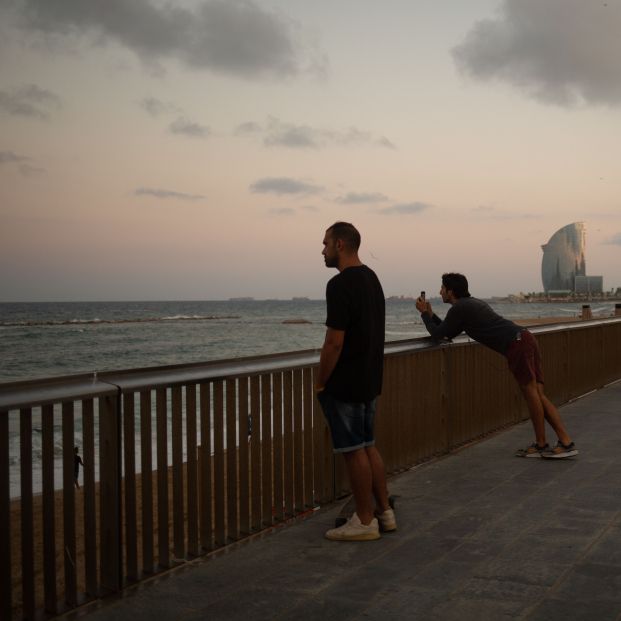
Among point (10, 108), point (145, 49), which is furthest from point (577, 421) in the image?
point (10, 108)

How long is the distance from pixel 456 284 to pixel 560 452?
61.7 inches

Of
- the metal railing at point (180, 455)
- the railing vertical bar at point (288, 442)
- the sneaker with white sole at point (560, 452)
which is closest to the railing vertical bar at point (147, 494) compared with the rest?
the metal railing at point (180, 455)

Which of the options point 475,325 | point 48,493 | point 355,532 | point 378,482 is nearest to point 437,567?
point 355,532

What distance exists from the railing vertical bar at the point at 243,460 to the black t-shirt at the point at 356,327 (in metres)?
0.44

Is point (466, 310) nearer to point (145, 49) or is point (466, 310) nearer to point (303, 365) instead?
point (303, 365)

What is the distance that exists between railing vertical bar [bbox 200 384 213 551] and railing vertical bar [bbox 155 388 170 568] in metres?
0.26

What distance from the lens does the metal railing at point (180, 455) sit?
311 centimetres

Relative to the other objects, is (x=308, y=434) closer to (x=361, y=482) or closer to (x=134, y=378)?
(x=361, y=482)

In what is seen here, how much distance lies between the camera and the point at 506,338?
21.3 ft

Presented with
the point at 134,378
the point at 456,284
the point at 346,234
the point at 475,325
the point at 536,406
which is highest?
the point at 346,234

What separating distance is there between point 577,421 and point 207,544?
5.57 metres

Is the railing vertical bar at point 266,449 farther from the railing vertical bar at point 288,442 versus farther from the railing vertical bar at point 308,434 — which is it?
the railing vertical bar at point 308,434

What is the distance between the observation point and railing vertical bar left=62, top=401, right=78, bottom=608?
3.20 m

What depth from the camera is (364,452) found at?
4.39m
